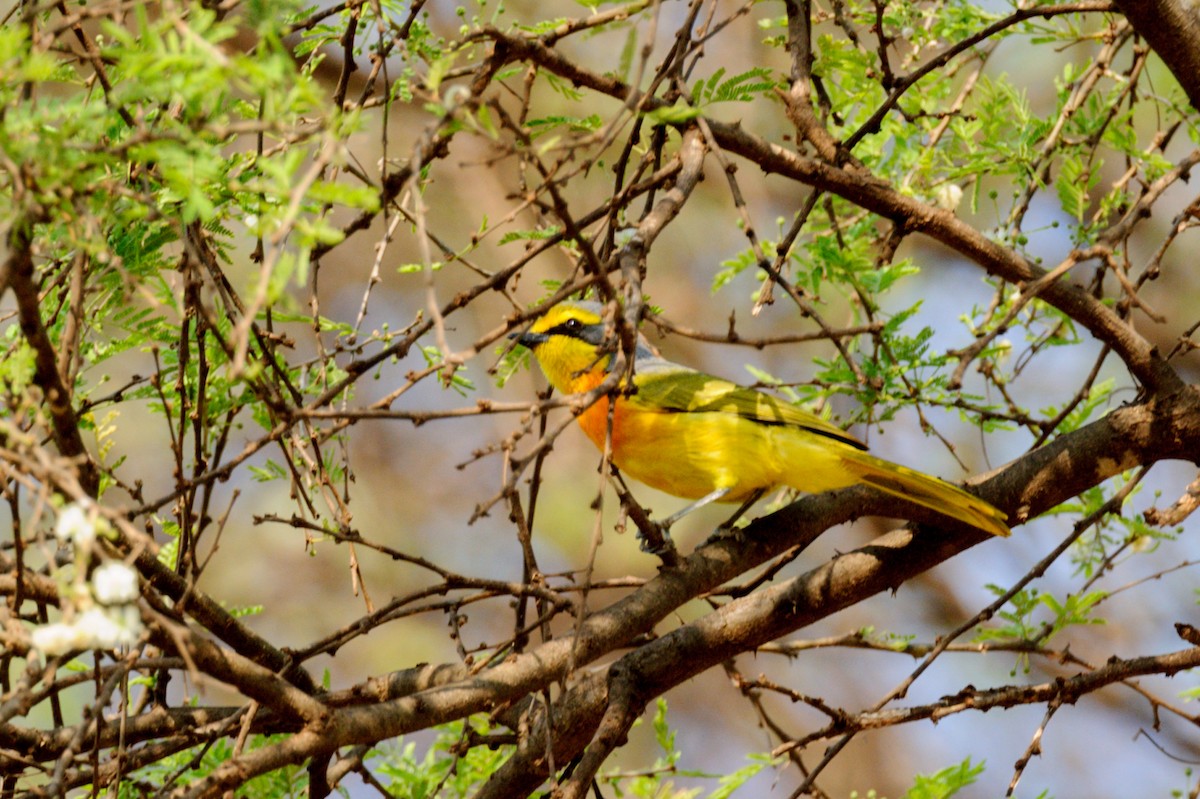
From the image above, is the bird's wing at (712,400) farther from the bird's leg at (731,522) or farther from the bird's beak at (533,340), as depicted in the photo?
the bird's beak at (533,340)

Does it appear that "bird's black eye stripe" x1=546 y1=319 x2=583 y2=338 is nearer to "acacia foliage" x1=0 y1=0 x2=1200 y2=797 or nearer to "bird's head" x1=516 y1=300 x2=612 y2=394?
"bird's head" x1=516 y1=300 x2=612 y2=394

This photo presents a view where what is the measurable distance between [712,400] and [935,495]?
3.41ft

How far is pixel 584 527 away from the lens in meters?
9.21

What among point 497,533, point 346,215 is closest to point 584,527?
point 497,533

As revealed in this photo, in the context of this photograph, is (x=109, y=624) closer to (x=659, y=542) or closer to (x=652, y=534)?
(x=652, y=534)

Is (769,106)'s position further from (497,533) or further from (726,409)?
(726,409)

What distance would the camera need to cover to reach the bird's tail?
354 cm

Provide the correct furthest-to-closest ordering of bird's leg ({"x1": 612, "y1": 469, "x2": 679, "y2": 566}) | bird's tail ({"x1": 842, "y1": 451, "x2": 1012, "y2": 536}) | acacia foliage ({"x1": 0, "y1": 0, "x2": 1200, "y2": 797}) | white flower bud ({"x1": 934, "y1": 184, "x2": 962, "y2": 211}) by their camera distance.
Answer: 1. white flower bud ({"x1": 934, "y1": 184, "x2": 962, "y2": 211})
2. bird's tail ({"x1": 842, "y1": 451, "x2": 1012, "y2": 536})
3. bird's leg ({"x1": 612, "y1": 469, "x2": 679, "y2": 566})
4. acacia foliage ({"x1": 0, "y1": 0, "x2": 1200, "y2": 797})

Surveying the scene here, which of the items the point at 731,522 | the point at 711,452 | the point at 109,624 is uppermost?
the point at 711,452

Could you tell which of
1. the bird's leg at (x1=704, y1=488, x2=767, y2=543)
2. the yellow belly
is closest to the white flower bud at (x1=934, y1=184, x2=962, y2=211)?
the yellow belly

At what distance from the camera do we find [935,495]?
363 centimetres

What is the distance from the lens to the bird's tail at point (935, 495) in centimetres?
354

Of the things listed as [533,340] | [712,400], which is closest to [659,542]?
[712,400]

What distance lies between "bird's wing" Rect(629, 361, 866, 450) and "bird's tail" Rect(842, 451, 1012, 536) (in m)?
0.21
